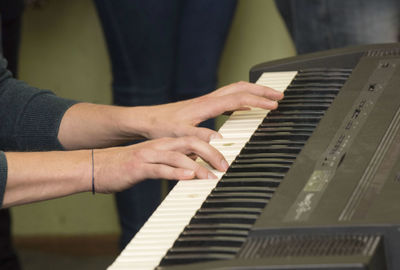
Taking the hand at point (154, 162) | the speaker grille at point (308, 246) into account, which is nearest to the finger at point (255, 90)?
the hand at point (154, 162)

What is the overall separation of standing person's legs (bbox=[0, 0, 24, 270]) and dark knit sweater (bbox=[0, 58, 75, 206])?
675 millimetres

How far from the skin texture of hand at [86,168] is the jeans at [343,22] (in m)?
0.76

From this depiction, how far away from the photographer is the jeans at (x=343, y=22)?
1.91m

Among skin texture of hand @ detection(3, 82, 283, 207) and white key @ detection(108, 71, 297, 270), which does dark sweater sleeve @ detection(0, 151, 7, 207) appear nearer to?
skin texture of hand @ detection(3, 82, 283, 207)

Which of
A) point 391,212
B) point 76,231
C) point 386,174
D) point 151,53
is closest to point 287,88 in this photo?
point 386,174

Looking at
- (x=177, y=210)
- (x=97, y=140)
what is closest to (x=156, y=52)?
(x=97, y=140)

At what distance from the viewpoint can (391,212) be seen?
0.95 m

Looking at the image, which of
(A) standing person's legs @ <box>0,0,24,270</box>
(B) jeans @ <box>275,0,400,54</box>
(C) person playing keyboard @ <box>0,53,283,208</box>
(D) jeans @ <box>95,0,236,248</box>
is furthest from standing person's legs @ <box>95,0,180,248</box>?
(C) person playing keyboard @ <box>0,53,283,208</box>

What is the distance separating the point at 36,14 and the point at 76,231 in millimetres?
705

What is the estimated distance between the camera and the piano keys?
3.03 ft

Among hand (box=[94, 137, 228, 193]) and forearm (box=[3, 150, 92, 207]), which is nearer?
hand (box=[94, 137, 228, 193])

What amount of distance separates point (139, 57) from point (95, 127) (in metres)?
0.75

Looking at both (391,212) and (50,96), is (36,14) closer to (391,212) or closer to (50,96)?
(50,96)

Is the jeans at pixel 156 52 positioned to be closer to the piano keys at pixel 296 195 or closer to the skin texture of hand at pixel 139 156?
the skin texture of hand at pixel 139 156
